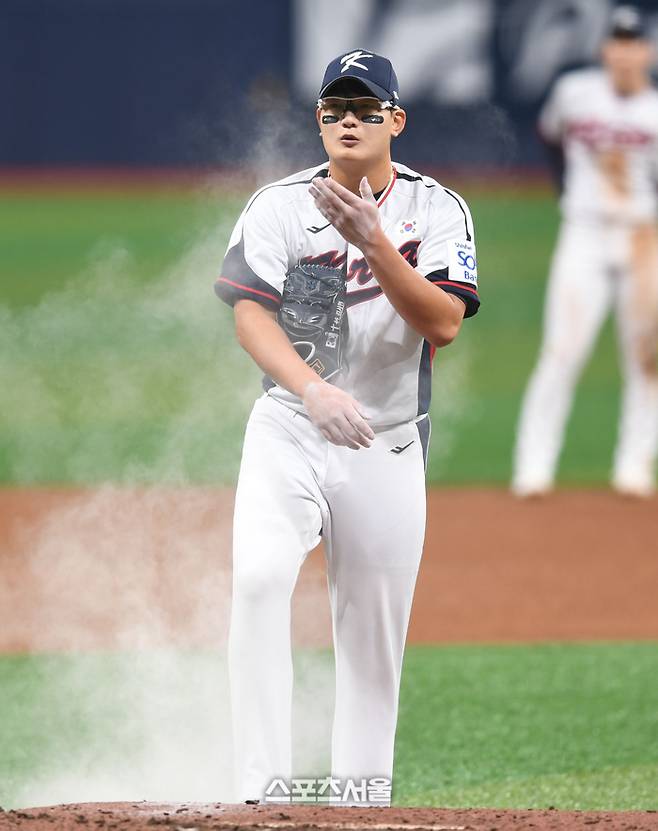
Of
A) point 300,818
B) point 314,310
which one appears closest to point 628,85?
point 314,310

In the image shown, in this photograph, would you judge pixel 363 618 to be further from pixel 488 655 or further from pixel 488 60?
pixel 488 60

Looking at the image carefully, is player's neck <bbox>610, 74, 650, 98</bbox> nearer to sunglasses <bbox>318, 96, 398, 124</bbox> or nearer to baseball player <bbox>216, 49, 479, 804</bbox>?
baseball player <bbox>216, 49, 479, 804</bbox>

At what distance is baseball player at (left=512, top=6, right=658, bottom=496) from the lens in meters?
9.74

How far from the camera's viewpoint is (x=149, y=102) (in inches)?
931

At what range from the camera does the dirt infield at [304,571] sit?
724 centimetres

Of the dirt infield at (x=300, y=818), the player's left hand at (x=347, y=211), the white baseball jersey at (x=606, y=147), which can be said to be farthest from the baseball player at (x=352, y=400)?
the white baseball jersey at (x=606, y=147)

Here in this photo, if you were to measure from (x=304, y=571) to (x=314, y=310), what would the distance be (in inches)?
165

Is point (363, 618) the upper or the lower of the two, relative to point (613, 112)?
lower

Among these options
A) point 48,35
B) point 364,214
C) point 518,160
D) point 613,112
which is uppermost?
point 48,35

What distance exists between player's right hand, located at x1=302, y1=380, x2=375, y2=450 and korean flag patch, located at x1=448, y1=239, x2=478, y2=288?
1.51 ft

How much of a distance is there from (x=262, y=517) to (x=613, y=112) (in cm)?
644

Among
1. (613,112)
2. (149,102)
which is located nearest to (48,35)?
(149,102)

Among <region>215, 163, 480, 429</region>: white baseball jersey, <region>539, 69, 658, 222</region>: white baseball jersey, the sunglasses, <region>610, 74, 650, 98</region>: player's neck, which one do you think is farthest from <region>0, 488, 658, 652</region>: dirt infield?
the sunglasses

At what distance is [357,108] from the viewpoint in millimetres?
3957
